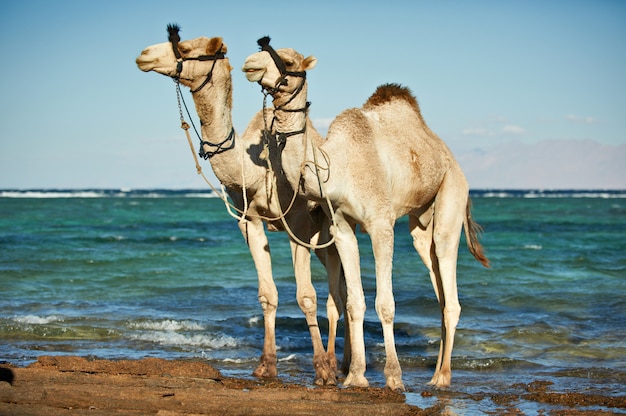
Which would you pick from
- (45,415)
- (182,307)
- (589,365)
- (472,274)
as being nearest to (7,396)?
(45,415)

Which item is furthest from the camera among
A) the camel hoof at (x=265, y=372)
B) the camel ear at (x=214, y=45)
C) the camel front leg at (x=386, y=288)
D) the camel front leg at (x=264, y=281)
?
the camel hoof at (x=265, y=372)

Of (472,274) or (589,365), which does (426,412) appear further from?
(472,274)

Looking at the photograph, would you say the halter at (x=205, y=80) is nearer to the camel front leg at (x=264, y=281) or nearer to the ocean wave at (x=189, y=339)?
the camel front leg at (x=264, y=281)

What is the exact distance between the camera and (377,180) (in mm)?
7906

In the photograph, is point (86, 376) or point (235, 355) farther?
point (235, 355)

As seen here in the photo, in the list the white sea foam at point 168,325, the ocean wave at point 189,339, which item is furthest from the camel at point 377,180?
the white sea foam at point 168,325

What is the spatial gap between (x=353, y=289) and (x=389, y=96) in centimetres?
215

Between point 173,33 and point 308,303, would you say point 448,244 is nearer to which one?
point 308,303

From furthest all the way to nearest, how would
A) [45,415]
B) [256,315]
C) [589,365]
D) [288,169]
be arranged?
[256,315], [589,365], [288,169], [45,415]

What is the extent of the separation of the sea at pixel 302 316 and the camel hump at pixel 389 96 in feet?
9.47

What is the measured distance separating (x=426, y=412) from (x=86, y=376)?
8.95 ft

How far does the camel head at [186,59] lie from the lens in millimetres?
7641

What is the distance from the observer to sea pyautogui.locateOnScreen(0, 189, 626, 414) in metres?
9.89

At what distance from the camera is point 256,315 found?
1391cm
